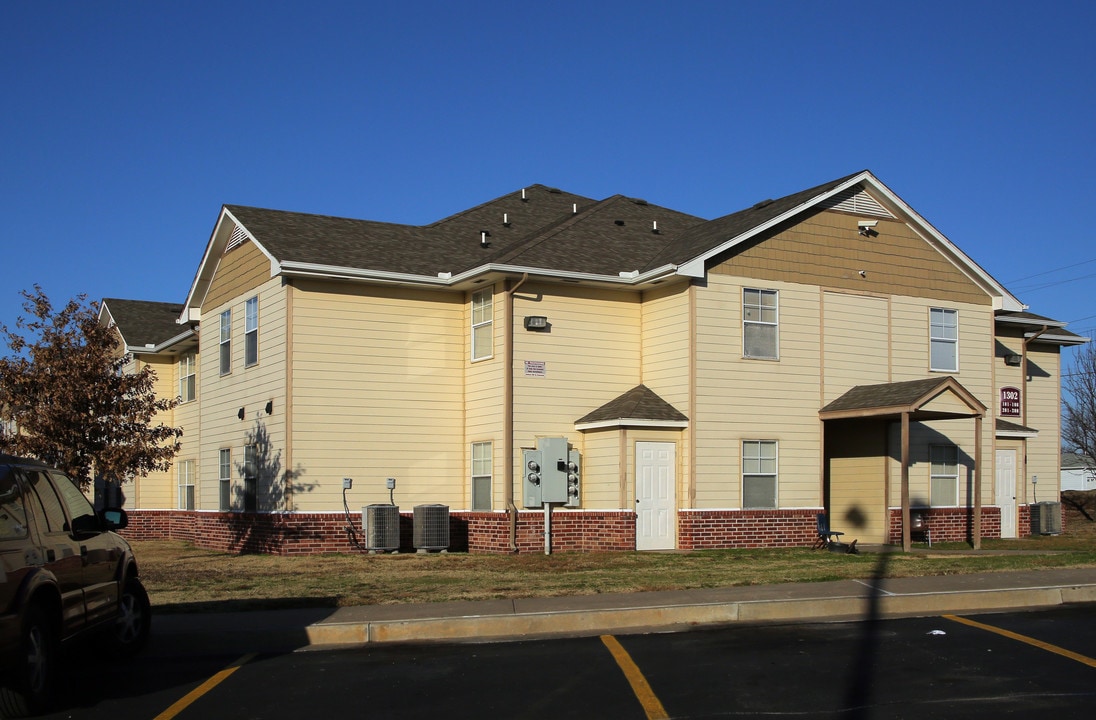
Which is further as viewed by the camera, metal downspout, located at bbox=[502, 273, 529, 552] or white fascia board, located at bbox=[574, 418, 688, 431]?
metal downspout, located at bbox=[502, 273, 529, 552]

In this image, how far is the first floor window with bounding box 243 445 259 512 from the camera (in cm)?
2388

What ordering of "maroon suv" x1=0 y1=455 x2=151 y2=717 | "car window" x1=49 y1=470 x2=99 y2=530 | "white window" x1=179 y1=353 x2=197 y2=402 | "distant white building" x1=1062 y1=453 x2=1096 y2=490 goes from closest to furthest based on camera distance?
"maroon suv" x1=0 y1=455 x2=151 y2=717
"car window" x1=49 y1=470 x2=99 y2=530
"white window" x1=179 y1=353 x2=197 y2=402
"distant white building" x1=1062 y1=453 x2=1096 y2=490

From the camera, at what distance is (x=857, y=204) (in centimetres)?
2450

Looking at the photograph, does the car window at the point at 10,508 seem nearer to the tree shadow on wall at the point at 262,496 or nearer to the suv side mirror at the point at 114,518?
the suv side mirror at the point at 114,518

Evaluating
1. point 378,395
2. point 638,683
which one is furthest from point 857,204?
point 638,683

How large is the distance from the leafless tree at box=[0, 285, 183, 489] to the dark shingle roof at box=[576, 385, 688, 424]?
8736 mm

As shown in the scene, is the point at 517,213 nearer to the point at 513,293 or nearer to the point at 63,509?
the point at 513,293

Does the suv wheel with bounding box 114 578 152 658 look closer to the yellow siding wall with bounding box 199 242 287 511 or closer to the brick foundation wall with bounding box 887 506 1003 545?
the yellow siding wall with bounding box 199 242 287 511

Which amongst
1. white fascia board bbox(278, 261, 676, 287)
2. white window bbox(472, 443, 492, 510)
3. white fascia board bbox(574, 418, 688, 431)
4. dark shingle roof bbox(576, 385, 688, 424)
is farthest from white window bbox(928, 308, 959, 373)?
white window bbox(472, 443, 492, 510)

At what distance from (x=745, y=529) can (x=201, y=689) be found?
585 inches

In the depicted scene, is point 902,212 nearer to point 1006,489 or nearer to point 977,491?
point 977,491

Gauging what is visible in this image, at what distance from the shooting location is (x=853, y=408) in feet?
75.3

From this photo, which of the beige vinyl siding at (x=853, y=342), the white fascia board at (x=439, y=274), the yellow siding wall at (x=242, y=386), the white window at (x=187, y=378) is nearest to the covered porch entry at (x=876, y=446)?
the beige vinyl siding at (x=853, y=342)

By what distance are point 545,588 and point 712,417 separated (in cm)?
867
